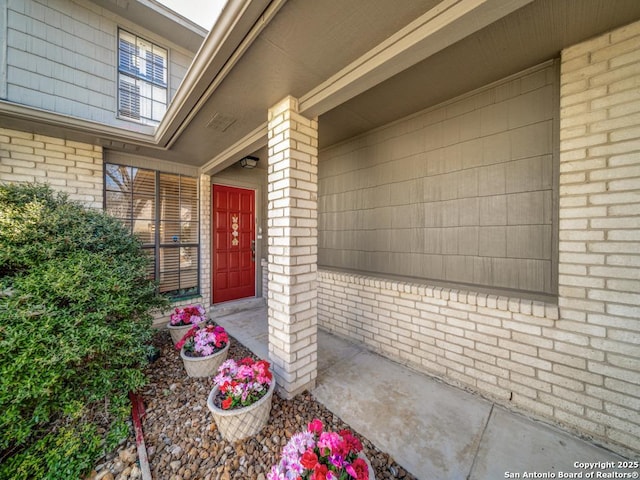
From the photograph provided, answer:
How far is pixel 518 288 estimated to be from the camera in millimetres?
2002

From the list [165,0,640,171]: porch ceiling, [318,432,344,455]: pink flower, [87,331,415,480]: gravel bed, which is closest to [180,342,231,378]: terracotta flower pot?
[87,331,415,480]: gravel bed

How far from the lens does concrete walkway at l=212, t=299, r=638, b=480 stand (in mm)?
1470

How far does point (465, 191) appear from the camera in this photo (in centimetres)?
228

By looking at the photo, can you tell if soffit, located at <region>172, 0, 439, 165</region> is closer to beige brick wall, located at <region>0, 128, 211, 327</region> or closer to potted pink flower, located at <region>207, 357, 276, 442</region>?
beige brick wall, located at <region>0, 128, 211, 327</region>

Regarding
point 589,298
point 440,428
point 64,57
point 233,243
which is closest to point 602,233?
point 589,298

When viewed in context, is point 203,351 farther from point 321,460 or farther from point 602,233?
point 602,233

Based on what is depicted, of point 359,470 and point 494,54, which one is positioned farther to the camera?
point 494,54

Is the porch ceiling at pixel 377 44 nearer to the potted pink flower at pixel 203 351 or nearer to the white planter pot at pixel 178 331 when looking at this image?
the potted pink flower at pixel 203 351

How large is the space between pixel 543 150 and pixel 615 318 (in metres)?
1.29

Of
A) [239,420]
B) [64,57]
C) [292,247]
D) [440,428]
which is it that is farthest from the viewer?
[64,57]

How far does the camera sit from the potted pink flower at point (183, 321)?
9.80 ft

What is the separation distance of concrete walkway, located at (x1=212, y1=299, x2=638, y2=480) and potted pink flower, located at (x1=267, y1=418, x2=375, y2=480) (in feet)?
2.19

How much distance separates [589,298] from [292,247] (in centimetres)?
216

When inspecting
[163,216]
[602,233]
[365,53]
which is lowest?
[602,233]
